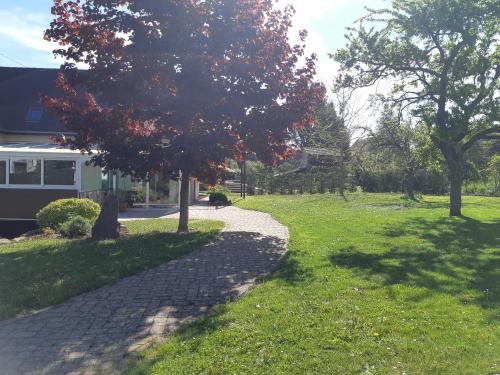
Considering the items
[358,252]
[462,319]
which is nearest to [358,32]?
[358,252]

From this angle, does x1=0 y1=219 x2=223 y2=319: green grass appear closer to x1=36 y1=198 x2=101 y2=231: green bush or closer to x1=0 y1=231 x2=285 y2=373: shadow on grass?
x1=0 y1=231 x2=285 y2=373: shadow on grass

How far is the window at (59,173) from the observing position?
647 inches

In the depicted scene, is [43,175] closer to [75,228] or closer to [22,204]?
[22,204]

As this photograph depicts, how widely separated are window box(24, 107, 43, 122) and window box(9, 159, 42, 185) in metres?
11.6

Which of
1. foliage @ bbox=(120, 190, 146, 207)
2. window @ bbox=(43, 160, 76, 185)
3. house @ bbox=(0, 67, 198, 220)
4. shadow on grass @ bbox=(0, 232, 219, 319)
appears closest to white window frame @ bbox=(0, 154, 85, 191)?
house @ bbox=(0, 67, 198, 220)

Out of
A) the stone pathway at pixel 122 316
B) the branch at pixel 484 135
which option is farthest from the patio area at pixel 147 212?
the branch at pixel 484 135

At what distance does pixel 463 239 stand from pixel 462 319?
22.3ft

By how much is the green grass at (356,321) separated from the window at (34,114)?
22382 mm

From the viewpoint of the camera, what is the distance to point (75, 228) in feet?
38.3

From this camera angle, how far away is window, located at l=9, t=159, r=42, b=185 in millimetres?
16344

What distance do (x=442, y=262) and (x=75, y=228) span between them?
8.54 meters

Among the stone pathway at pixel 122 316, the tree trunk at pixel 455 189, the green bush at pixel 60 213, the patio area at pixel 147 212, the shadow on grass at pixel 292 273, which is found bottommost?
the stone pathway at pixel 122 316

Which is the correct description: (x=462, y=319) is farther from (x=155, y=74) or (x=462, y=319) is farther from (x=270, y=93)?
(x=155, y=74)

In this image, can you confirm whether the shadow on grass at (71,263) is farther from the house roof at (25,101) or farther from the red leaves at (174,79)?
the house roof at (25,101)
